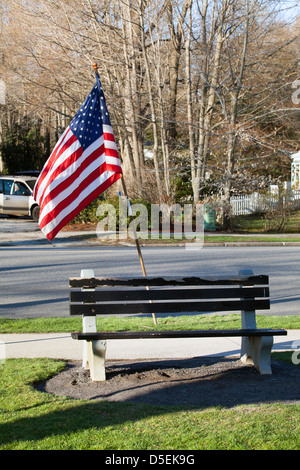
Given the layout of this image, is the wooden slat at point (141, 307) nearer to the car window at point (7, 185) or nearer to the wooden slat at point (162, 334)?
the wooden slat at point (162, 334)

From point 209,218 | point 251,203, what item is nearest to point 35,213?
point 209,218

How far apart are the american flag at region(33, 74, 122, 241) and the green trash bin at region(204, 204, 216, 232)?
1738 centimetres

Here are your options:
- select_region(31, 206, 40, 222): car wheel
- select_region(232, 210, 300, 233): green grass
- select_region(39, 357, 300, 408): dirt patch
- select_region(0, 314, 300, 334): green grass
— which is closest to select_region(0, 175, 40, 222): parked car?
select_region(31, 206, 40, 222): car wheel


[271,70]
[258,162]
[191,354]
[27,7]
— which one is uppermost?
[27,7]

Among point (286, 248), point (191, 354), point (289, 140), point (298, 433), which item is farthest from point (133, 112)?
point (298, 433)

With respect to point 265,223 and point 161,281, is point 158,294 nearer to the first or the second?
point 161,281

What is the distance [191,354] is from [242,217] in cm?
2179

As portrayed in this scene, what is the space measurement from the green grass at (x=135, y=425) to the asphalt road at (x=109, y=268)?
183 inches

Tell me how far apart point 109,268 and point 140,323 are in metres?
5.51

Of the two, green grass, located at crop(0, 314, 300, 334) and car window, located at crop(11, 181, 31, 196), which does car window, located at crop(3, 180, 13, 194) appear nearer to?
car window, located at crop(11, 181, 31, 196)

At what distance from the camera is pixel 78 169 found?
21.5ft

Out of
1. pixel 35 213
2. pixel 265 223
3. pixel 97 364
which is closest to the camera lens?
pixel 97 364

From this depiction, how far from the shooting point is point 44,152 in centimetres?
4303

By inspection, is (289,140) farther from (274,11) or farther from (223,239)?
(223,239)
